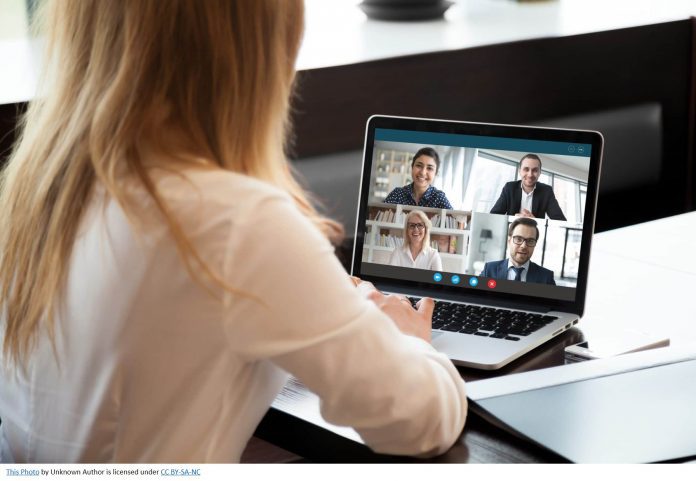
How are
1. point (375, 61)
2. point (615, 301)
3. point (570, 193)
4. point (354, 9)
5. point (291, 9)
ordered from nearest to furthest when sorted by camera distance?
point (291, 9) < point (570, 193) < point (615, 301) < point (375, 61) < point (354, 9)

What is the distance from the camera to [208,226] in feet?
2.70

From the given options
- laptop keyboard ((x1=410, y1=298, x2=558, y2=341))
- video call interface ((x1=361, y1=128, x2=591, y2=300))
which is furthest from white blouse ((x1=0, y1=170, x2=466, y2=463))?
video call interface ((x1=361, y1=128, x2=591, y2=300))

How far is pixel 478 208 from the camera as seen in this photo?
4.46ft

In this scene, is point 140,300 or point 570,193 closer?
point 140,300

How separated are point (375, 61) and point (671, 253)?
40.4 inches

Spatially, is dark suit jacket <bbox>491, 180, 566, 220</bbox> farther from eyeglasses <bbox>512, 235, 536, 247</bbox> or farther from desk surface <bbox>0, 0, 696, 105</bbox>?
desk surface <bbox>0, 0, 696, 105</bbox>

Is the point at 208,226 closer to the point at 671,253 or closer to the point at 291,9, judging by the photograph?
the point at 291,9

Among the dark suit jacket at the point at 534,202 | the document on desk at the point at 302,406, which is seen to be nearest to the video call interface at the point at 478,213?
the dark suit jacket at the point at 534,202

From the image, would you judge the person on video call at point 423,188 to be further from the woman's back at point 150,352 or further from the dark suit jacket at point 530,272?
the woman's back at point 150,352

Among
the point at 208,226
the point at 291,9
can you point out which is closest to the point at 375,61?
the point at 291,9

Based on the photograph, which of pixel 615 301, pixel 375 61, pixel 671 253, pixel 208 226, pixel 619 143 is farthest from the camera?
pixel 619 143

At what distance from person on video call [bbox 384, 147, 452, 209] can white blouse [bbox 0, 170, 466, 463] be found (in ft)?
1.48

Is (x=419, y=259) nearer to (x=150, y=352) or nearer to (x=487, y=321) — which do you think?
(x=487, y=321)

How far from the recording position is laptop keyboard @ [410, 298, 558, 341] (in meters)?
1.28
